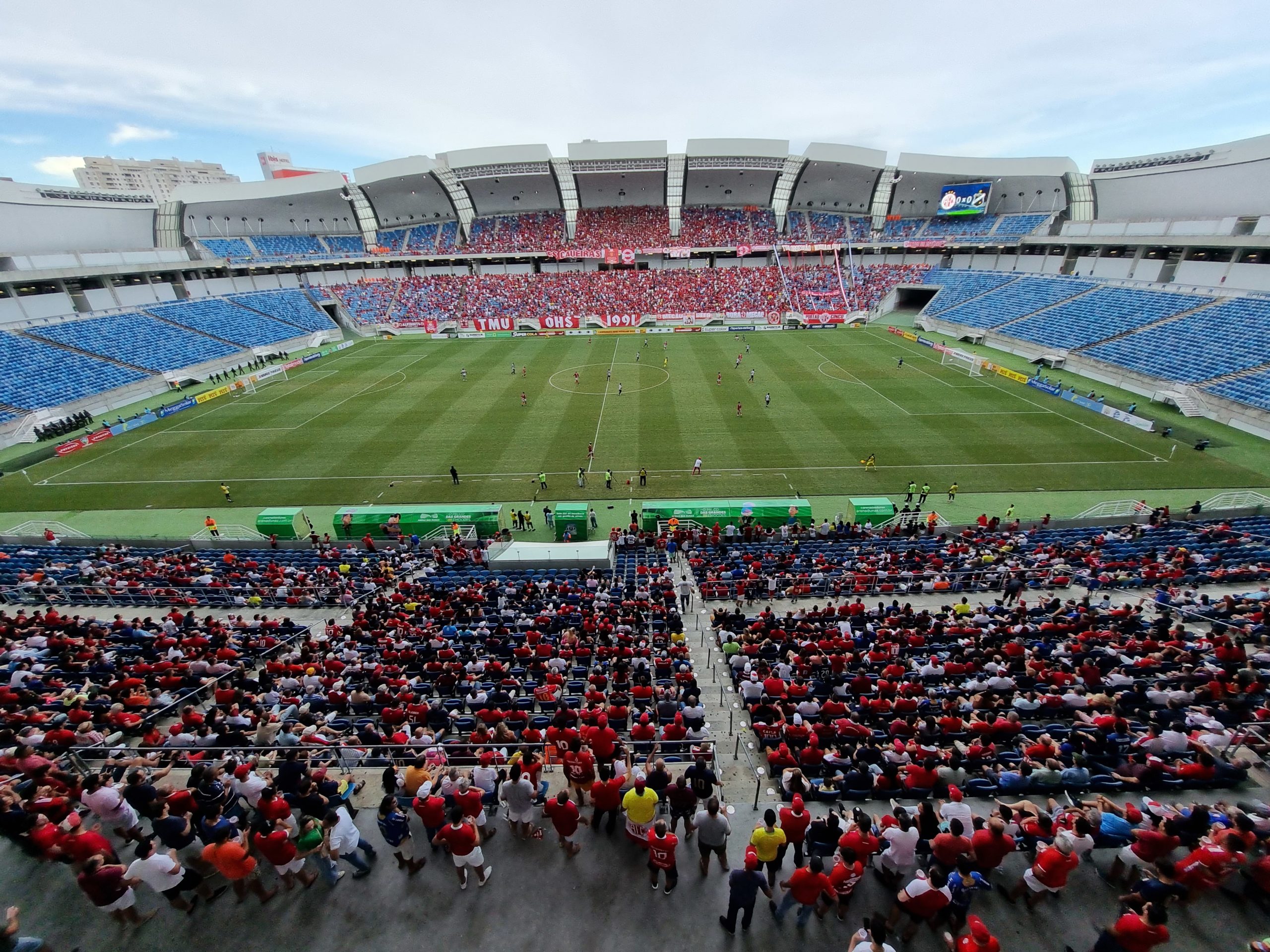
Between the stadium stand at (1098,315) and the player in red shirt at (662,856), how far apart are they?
54929 mm

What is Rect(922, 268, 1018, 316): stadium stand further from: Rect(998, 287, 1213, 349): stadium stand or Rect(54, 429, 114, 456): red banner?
Rect(54, 429, 114, 456): red banner

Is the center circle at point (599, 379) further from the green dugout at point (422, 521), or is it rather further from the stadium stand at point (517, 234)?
the stadium stand at point (517, 234)

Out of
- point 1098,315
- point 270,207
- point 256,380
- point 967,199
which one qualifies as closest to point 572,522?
point 256,380

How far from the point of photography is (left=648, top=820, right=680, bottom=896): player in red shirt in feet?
20.0

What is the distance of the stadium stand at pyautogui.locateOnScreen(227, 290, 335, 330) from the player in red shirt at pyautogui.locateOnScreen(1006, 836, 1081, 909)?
246ft

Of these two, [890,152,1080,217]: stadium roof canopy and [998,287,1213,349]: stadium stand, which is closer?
[998,287,1213,349]: stadium stand

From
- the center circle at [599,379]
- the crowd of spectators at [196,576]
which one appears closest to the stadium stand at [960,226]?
the center circle at [599,379]

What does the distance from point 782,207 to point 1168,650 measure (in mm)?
79879

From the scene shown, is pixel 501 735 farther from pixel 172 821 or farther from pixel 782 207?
pixel 782 207

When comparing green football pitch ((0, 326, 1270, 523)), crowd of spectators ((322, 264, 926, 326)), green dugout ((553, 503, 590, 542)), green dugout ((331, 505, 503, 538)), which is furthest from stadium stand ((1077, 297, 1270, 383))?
green dugout ((331, 505, 503, 538))

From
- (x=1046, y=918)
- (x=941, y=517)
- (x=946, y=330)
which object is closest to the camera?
(x=1046, y=918)

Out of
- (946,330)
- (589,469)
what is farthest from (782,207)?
(589,469)

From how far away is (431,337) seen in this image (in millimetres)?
66500

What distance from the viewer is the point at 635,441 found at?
33.1 metres
